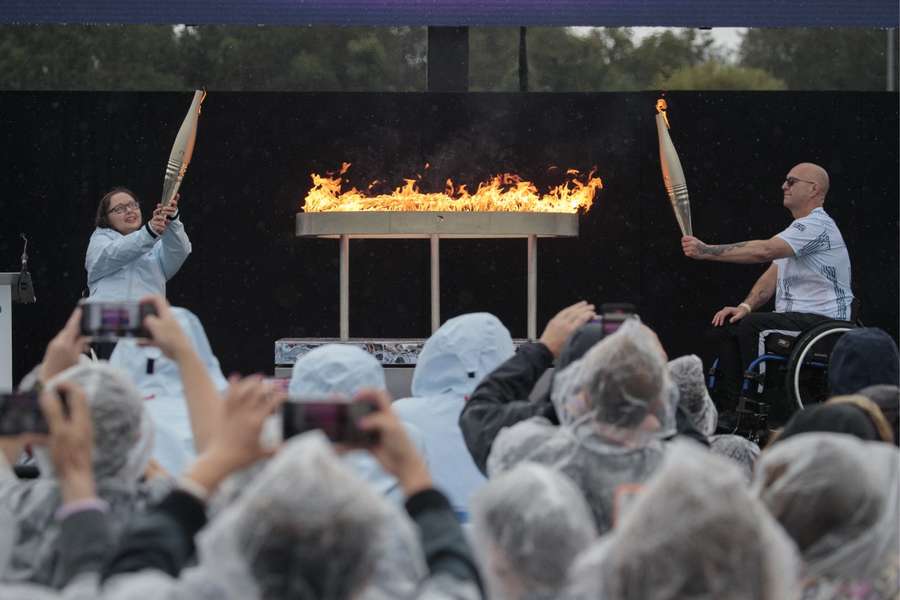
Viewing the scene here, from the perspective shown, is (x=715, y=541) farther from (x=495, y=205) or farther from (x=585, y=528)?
(x=495, y=205)

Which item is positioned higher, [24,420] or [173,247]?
[173,247]

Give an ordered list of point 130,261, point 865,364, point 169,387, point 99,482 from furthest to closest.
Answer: point 130,261 < point 865,364 < point 169,387 < point 99,482

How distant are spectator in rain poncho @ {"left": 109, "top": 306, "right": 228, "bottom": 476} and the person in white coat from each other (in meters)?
2.62

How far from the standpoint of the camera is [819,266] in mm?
6820

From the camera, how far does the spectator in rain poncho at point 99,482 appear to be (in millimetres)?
2301

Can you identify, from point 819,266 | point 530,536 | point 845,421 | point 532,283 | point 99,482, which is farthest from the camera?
point 532,283

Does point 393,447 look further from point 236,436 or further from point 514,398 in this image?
point 514,398

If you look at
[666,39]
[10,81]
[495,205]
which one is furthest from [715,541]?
[666,39]

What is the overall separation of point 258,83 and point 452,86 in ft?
15.1

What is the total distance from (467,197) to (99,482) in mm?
5978

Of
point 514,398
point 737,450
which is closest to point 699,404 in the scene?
point 737,450

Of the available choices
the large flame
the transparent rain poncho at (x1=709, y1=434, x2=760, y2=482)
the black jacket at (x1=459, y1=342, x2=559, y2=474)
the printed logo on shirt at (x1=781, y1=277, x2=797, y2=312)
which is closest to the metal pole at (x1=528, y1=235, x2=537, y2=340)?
the large flame

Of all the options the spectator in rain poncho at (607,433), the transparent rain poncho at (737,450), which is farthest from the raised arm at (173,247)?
the spectator in rain poncho at (607,433)

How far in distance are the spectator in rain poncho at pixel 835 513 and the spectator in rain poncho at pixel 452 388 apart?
1633mm
